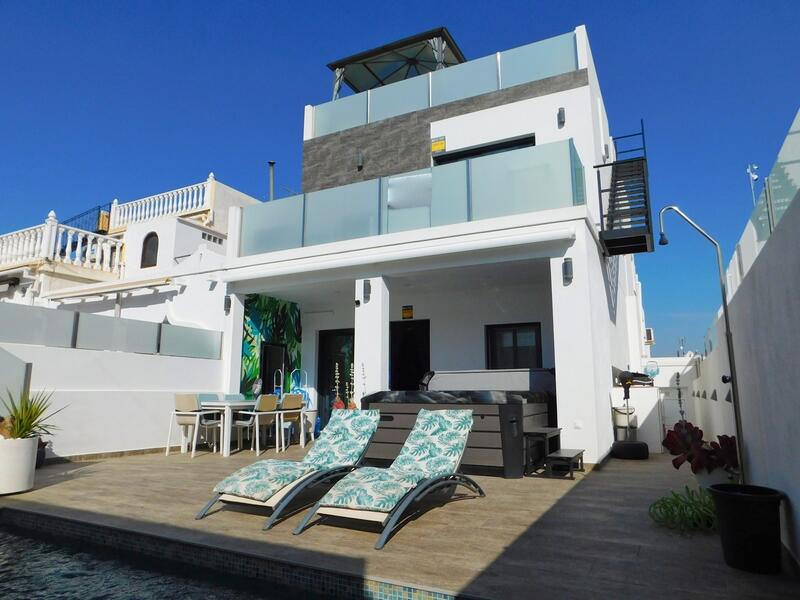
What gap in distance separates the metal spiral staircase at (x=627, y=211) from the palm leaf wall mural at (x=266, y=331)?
7.00m

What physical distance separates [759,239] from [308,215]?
7.68 metres

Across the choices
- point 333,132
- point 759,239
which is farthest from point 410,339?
point 759,239

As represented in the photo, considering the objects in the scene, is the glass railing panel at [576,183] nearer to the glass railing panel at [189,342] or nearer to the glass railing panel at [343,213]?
the glass railing panel at [343,213]

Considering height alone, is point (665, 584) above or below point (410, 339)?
below

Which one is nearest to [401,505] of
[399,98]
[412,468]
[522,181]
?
[412,468]

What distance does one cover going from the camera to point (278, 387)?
11688 millimetres

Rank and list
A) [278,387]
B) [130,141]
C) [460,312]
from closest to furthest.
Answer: [460,312] < [278,387] < [130,141]

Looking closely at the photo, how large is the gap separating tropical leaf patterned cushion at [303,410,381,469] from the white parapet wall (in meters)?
5.03

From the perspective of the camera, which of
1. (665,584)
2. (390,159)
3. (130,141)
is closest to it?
(665,584)

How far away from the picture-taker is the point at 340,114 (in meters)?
13.6

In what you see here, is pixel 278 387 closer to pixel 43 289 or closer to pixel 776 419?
pixel 43 289

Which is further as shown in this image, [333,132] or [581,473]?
[333,132]

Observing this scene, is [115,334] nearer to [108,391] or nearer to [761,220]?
[108,391]

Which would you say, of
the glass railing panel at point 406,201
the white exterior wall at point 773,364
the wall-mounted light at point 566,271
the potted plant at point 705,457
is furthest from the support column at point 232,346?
the white exterior wall at point 773,364
